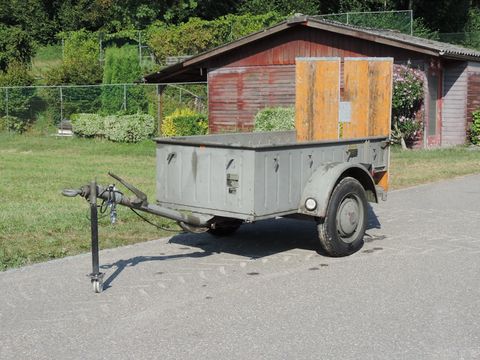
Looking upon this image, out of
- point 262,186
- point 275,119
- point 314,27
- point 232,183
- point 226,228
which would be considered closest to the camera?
point 262,186

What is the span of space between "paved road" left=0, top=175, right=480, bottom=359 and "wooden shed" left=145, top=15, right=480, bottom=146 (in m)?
15.0

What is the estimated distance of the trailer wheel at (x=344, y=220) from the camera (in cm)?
793

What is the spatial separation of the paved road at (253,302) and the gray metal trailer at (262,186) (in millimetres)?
468

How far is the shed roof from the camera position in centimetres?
2248

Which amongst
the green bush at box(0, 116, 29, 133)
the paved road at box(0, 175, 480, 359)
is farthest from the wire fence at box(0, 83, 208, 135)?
the paved road at box(0, 175, 480, 359)

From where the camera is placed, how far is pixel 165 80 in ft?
95.1

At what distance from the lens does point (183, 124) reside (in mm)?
25953

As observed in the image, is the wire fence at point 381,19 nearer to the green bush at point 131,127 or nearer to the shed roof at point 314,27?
the shed roof at point 314,27

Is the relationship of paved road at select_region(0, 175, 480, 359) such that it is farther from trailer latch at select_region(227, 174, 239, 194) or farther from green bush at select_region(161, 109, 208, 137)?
green bush at select_region(161, 109, 208, 137)

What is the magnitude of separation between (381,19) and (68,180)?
2870 centimetres

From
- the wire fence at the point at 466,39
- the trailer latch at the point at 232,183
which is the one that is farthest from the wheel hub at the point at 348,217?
the wire fence at the point at 466,39

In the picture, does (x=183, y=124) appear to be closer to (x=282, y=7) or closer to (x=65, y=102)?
(x=65, y=102)

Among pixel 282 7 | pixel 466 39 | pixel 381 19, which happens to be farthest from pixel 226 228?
pixel 282 7

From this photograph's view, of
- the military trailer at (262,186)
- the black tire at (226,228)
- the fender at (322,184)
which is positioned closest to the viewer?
the military trailer at (262,186)
